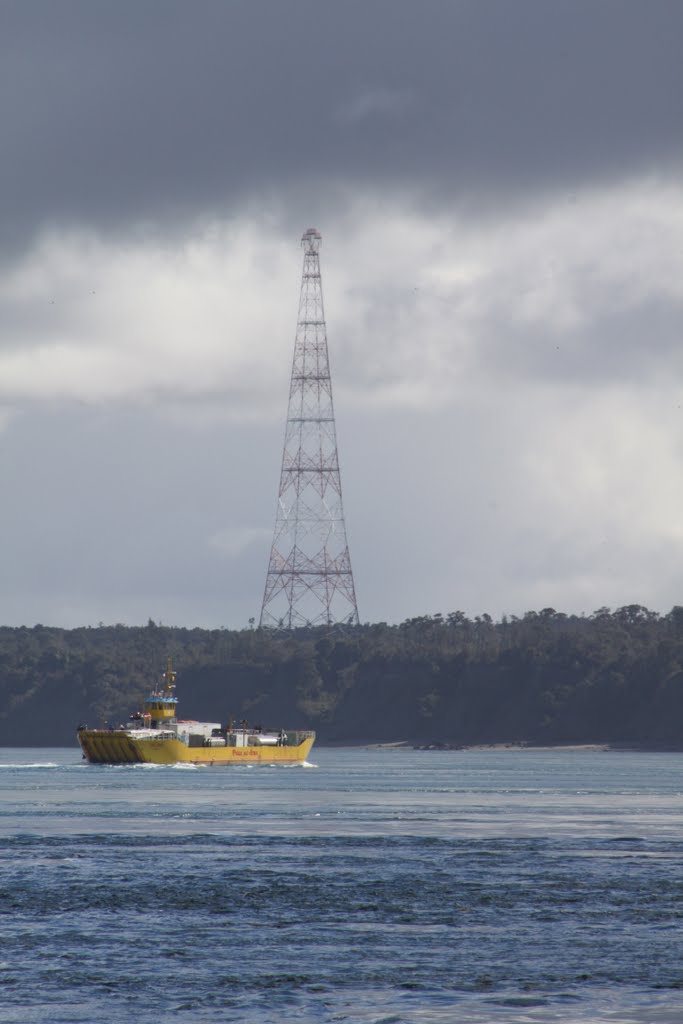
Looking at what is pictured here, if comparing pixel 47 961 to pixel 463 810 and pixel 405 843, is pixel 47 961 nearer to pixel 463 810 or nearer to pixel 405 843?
pixel 405 843

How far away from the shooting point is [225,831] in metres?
103

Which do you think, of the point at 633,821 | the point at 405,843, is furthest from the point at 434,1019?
the point at 633,821

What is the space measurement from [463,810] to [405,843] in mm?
32086

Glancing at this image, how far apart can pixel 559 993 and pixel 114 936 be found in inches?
655

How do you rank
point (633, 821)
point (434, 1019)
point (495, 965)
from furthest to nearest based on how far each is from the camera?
1. point (633, 821)
2. point (495, 965)
3. point (434, 1019)

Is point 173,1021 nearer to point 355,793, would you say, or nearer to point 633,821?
point 633,821

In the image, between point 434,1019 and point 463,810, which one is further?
point 463,810

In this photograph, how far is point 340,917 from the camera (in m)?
63.0

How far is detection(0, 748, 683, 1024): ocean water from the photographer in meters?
46.7

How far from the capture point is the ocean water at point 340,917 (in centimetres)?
4666

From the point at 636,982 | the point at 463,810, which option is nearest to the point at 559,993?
the point at 636,982

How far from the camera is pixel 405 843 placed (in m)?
93.6

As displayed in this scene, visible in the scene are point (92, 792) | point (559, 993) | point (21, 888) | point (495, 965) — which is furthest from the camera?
point (92, 792)

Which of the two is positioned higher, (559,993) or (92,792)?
(92,792)
